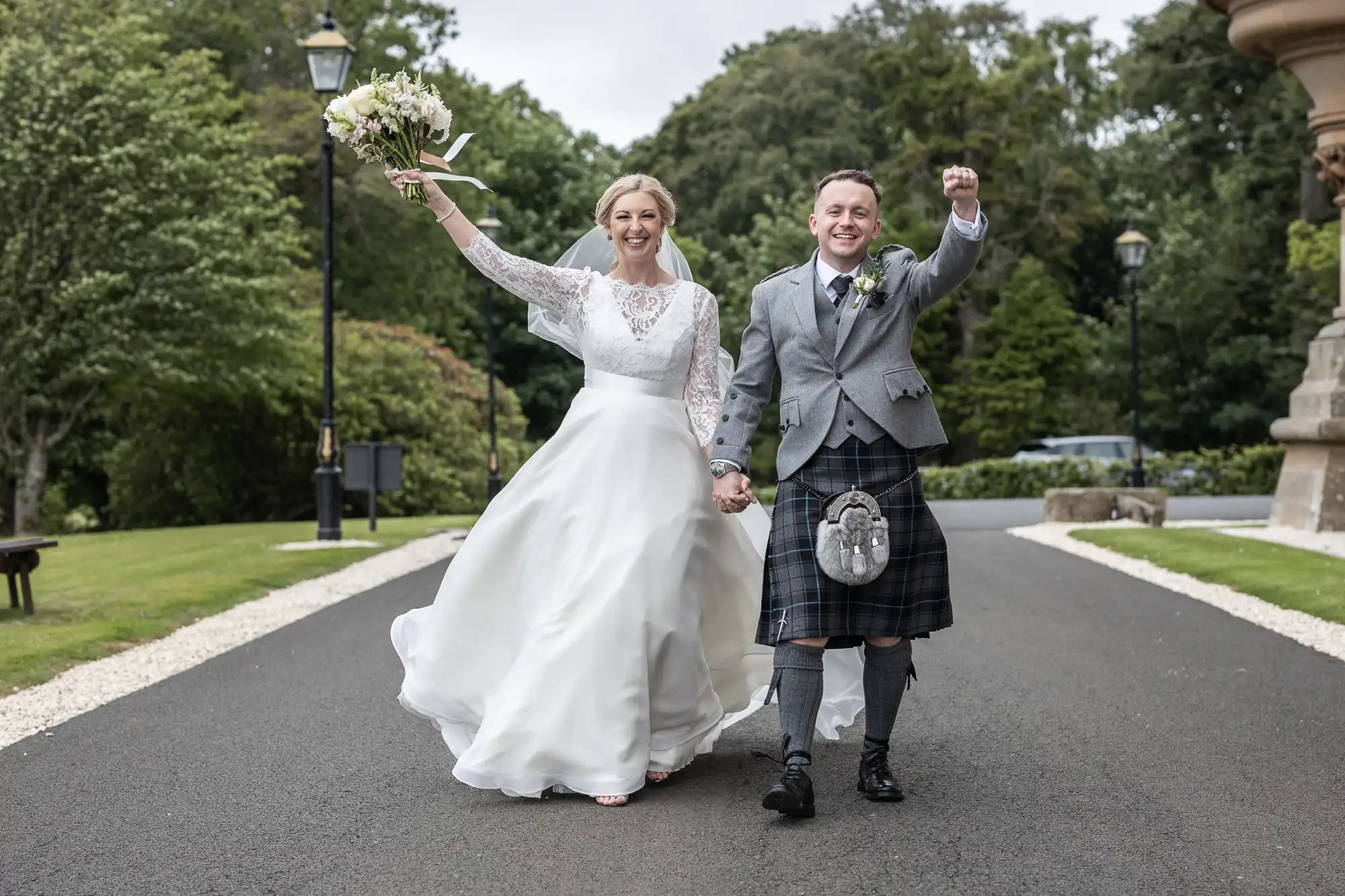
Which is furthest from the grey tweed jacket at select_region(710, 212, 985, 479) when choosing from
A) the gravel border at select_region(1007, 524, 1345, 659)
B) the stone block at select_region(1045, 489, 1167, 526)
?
the stone block at select_region(1045, 489, 1167, 526)

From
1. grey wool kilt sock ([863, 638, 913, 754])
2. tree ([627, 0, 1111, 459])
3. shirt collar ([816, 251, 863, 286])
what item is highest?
tree ([627, 0, 1111, 459])

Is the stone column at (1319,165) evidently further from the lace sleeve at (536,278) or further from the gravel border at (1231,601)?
the lace sleeve at (536,278)

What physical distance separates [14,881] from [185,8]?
115ft

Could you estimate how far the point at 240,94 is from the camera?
115ft

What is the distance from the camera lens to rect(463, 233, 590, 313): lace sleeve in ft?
19.9

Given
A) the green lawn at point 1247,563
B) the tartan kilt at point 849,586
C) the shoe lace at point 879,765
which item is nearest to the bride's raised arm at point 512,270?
the tartan kilt at point 849,586

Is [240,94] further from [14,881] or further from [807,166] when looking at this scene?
[14,881]

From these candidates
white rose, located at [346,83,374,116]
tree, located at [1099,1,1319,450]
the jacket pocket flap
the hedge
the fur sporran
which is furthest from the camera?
tree, located at [1099,1,1319,450]

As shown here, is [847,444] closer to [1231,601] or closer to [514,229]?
[1231,601]

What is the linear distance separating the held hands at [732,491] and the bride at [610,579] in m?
0.34

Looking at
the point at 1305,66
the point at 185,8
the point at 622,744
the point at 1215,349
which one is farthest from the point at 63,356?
the point at 1215,349

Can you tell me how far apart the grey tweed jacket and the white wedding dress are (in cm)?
43

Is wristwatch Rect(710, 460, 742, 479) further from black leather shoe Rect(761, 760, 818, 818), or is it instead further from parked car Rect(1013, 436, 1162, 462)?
parked car Rect(1013, 436, 1162, 462)

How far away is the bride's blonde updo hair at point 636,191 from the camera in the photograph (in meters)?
5.91
